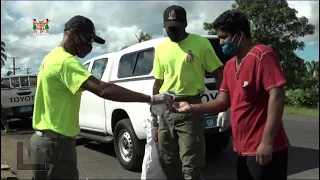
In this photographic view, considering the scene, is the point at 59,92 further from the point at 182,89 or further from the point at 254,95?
the point at 182,89

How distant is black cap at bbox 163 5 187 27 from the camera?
402 centimetres

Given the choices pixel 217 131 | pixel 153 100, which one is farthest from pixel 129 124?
pixel 153 100

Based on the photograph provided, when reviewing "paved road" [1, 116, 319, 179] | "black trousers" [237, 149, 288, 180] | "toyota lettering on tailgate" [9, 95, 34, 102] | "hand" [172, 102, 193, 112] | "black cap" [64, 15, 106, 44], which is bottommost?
"paved road" [1, 116, 319, 179]

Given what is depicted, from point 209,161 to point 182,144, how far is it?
2.74 m

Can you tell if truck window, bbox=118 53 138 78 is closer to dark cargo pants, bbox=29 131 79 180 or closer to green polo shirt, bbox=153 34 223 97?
green polo shirt, bbox=153 34 223 97

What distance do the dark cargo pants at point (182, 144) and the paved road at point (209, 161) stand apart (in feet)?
5.36

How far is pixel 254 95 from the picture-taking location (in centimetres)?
260

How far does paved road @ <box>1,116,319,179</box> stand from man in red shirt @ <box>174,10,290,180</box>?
2319 mm

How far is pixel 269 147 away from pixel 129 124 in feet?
12.1

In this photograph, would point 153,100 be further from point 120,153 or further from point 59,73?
point 120,153

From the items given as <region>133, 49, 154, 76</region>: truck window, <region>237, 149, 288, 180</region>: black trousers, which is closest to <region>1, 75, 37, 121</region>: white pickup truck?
<region>133, 49, 154, 76</region>: truck window

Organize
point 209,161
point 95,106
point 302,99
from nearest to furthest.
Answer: point 209,161
point 95,106
point 302,99

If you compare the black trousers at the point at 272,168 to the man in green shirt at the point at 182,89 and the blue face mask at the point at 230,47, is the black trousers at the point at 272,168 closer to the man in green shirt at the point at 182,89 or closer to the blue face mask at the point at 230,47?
the blue face mask at the point at 230,47

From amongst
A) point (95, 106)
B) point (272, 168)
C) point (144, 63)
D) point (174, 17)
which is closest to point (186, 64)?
point (174, 17)
